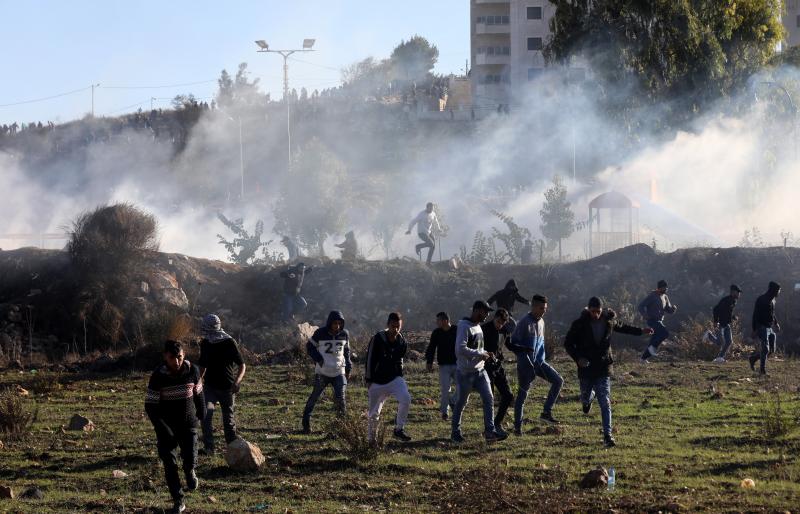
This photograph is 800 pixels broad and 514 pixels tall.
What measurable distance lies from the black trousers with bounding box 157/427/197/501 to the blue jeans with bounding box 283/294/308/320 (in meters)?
16.3

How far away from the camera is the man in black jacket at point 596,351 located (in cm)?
1217

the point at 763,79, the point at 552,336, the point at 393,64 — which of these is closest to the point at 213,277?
the point at 552,336

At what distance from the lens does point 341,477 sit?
10906 millimetres

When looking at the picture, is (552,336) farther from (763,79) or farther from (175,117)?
(175,117)

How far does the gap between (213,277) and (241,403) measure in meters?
13.1

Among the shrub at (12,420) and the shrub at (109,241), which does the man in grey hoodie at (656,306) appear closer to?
the shrub at (12,420)

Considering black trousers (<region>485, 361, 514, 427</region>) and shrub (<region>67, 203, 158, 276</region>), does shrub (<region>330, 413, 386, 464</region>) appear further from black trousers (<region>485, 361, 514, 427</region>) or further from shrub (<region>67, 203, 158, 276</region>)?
shrub (<region>67, 203, 158, 276</region>)

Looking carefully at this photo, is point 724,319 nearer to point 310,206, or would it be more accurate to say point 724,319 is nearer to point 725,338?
point 725,338

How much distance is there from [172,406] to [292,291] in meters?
16.5

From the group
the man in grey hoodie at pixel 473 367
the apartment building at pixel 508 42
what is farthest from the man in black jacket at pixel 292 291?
the apartment building at pixel 508 42

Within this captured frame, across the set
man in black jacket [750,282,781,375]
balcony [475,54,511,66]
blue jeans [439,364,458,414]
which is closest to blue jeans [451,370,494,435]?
blue jeans [439,364,458,414]

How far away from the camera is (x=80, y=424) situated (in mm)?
14305

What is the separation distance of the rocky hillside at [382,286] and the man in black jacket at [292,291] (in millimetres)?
492

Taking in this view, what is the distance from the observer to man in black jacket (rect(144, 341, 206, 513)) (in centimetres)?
948
